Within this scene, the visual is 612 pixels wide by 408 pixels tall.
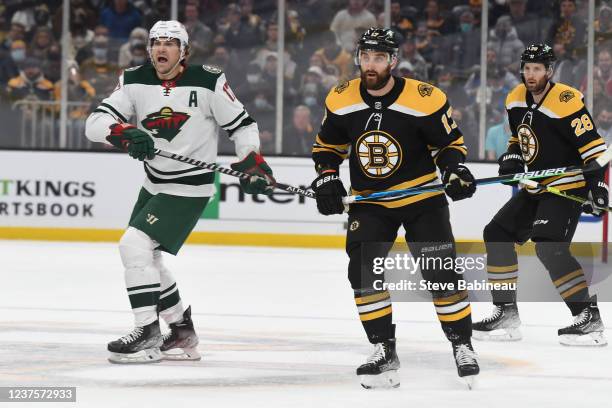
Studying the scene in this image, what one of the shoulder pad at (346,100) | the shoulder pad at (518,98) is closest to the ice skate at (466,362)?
the shoulder pad at (346,100)

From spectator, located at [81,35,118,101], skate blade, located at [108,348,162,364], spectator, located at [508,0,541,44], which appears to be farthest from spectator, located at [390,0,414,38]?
skate blade, located at [108,348,162,364]

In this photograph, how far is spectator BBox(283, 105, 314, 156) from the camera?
10047 millimetres

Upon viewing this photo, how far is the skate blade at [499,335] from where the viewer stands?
17.8 feet

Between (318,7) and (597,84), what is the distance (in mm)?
2342

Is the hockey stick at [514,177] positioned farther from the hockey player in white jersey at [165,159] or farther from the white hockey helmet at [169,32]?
the white hockey helmet at [169,32]

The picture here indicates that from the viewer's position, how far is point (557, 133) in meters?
5.40

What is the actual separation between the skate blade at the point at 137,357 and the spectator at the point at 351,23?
6021mm

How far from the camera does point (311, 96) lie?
10.3 meters

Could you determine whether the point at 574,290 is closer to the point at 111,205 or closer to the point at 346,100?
the point at 346,100

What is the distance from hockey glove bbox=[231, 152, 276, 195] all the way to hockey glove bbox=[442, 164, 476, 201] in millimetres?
804

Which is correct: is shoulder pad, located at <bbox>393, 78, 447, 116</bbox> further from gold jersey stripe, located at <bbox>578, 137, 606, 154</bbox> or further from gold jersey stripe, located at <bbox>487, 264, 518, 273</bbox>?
gold jersey stripe, located at <bbox>487, 264, 518, 273</bbox>

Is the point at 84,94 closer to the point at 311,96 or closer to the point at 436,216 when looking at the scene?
the point at 311,96

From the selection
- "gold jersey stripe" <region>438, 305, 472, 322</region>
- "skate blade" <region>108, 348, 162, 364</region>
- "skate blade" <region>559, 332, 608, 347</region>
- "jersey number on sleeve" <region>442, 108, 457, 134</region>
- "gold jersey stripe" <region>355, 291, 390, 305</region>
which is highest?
"jersey number on sleeve" <region>442, 108, 457, 134</region>

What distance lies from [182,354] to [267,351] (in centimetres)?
36
